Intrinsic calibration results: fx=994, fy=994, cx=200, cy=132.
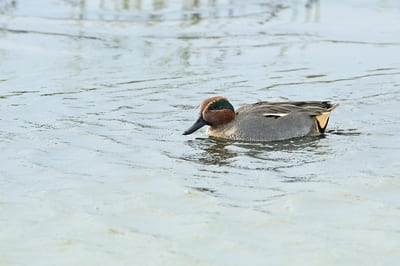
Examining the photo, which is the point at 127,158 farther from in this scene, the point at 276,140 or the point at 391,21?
the point at 391,21

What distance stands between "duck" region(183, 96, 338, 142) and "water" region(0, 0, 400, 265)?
0.59 ft

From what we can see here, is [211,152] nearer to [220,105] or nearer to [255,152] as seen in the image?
[255,152]

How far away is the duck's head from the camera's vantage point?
1069 centimetres

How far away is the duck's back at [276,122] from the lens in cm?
1048

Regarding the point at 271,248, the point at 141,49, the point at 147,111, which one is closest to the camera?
the point at 271,248

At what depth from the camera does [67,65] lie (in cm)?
1445

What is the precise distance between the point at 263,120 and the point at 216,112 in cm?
54

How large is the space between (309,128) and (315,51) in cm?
479

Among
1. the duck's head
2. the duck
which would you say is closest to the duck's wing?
the duck

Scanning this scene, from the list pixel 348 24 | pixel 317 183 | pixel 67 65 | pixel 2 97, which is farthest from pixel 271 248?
pixel 348 24

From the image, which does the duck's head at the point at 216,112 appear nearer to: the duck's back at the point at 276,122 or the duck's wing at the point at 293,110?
the duck's back at the point at 276,122

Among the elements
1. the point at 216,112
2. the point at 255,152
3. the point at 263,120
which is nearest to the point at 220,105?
the point at 216,112

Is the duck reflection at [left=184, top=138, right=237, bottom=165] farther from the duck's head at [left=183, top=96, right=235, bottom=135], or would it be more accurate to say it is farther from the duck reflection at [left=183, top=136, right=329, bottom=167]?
the duck's head at [left=183, top=96, right=235, bottom=135]

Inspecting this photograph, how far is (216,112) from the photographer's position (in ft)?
35.1
